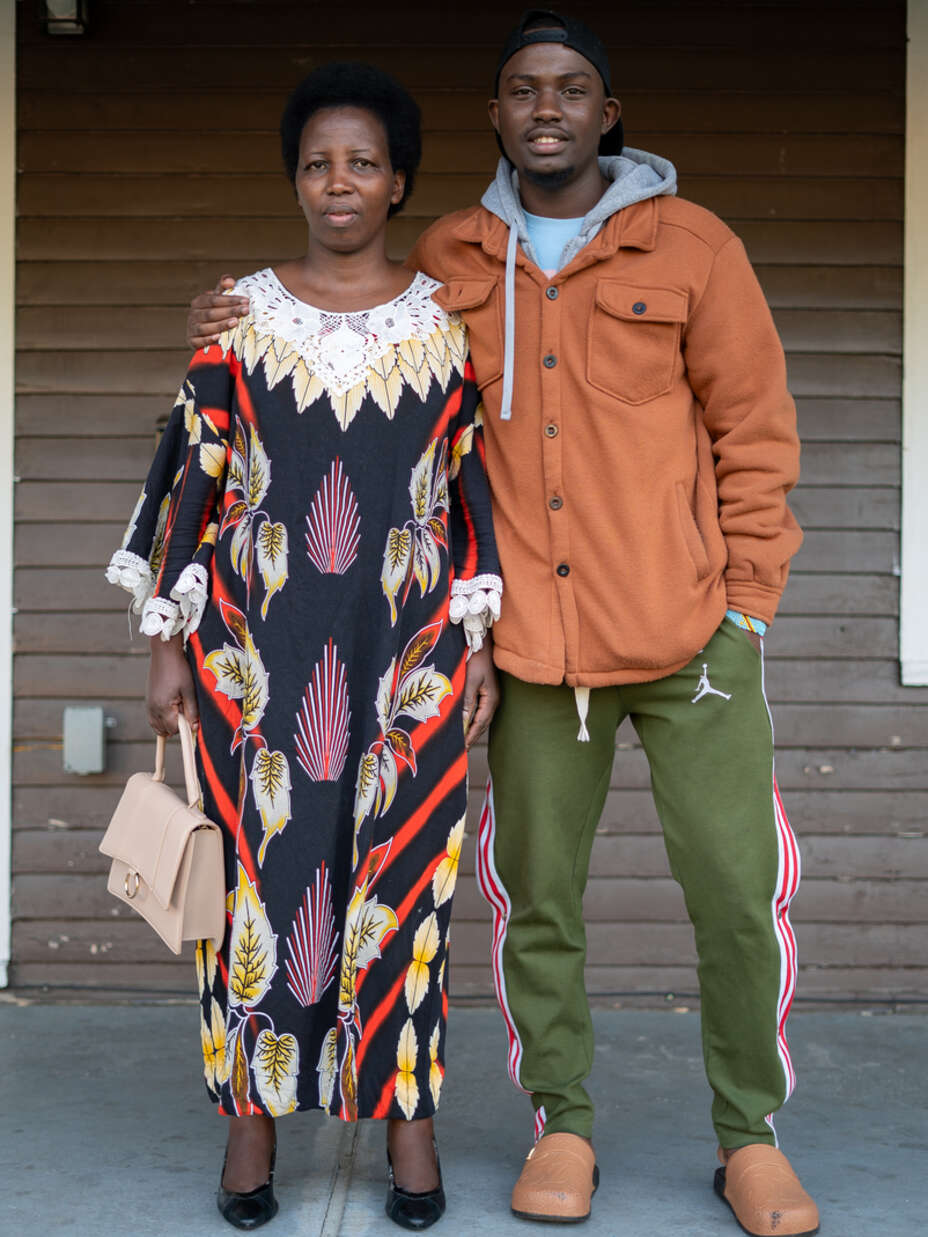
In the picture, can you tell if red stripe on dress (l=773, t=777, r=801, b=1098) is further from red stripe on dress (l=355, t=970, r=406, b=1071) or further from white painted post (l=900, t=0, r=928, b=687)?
white painted post (l=900, t=0, r=928, b=687)

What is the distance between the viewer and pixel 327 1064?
97.0 inches

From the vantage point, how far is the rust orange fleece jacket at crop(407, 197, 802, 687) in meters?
2.45

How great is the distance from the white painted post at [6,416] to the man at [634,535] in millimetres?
1470

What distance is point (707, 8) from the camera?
368cm

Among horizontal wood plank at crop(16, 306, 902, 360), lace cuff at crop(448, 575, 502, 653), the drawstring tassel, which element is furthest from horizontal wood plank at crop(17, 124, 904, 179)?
the drawstring tassel

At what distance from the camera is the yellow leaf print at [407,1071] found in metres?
2.45

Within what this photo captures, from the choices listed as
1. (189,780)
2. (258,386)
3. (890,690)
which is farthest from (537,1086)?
(890,690)

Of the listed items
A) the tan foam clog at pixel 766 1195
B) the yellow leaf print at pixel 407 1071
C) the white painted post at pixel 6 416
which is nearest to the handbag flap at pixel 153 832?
the yellow leaf print at pixel 407 1071

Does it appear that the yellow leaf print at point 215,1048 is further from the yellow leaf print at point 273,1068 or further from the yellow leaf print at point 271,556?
the yellow leaf print at point 271,556

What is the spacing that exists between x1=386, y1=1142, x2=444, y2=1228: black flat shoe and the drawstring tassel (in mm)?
854

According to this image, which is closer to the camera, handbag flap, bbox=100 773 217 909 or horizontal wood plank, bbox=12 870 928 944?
handbag flap, bbox=100 773 217 909

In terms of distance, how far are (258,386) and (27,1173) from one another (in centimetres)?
157

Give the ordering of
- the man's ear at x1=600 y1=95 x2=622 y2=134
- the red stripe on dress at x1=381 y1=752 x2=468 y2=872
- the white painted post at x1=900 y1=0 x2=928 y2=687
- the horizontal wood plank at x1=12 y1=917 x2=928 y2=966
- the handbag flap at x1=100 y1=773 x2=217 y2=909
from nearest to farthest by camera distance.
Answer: the handbag flap at x1=100 y1=773 x2=217 y2=909
the red stripe on dress at x1=381 y1=752 x2=468 y2=872
the man's ear at x1=600 y1=95 x2=622 y2=134
the white painted post at x1=900 y1=0 x2=928 y2=687
the horizontal wood plank at x1=12 y1=917 x2=928 y2=966

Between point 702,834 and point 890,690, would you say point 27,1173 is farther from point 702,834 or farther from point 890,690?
point 890,690
